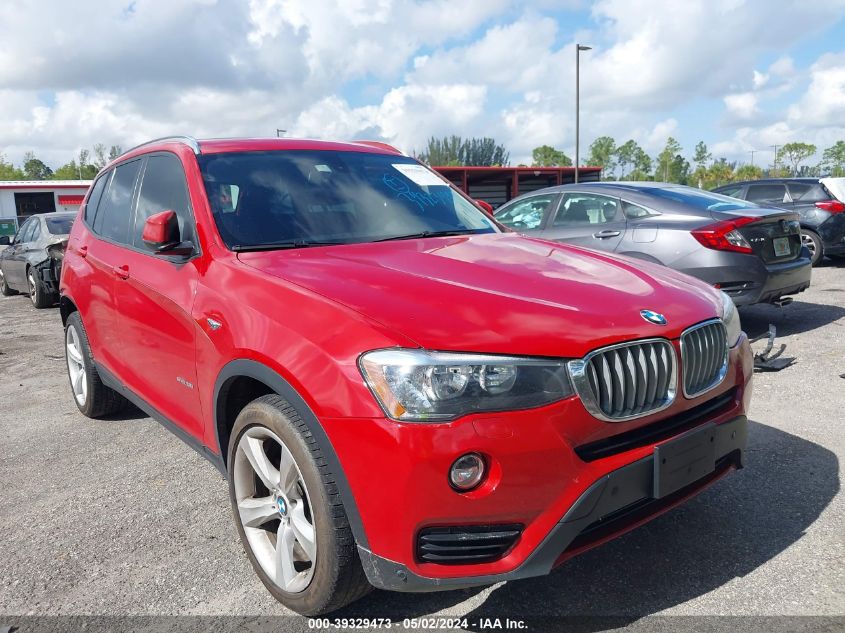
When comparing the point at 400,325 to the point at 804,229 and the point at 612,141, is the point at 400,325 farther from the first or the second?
the point at 612,141

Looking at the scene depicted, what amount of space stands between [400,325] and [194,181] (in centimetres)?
169

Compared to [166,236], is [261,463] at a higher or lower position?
lower

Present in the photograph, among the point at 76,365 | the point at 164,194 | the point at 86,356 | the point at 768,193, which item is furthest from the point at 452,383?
the point at 768,193

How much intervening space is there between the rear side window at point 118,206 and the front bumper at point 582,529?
2712 millimetres

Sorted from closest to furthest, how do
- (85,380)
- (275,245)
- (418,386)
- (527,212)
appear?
(418,386), (275,245), (85,380), (527,212)

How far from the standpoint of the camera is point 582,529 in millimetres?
2131

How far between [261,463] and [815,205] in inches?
469

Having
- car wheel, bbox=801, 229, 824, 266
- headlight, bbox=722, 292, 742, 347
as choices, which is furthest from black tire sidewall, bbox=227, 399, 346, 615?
car wheel, bbox=801, 229, 824, 266

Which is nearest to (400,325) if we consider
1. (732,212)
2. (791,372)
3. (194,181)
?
(194,181)

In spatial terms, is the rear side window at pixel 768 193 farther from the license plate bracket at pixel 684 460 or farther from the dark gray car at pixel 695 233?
the license plate bracket at pixel 684 460

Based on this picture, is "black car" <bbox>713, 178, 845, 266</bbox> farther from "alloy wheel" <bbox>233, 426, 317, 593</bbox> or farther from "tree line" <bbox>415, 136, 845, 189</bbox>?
"tree line" <bbox>415, 136, 845, 189</bbox>

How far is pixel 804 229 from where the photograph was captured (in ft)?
38.5

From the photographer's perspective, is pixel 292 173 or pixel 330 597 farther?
pixel 292 173

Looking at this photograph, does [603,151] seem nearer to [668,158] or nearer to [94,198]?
[668,158]
